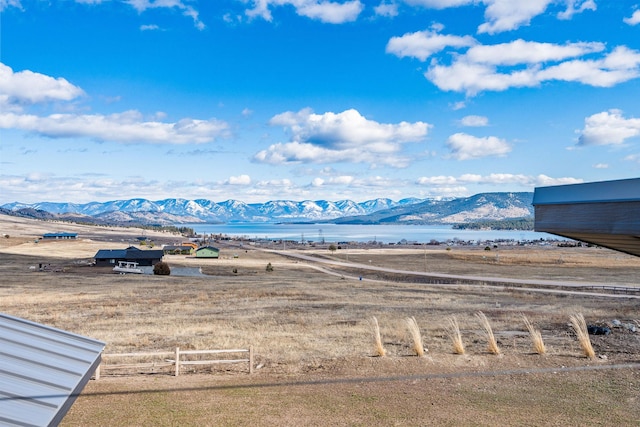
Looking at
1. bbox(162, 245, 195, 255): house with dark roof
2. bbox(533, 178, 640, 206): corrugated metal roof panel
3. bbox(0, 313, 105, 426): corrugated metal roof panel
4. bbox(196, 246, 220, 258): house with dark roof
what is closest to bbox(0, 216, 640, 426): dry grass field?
bbox(0, 313, 105, 426): corrugated metal roof panel

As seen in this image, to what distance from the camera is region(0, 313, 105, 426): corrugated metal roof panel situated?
4355mm

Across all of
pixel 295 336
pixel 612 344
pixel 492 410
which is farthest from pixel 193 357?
pixel 612 344

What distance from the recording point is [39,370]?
16.9 ft

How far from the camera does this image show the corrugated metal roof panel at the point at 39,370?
14.3ft

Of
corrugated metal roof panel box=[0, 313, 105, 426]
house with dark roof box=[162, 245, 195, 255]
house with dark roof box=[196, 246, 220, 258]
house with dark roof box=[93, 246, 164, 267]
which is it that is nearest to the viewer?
corrugated metal roof panel box=[0, 313, 105, 426]

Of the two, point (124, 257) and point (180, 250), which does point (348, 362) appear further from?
point (180, 250)

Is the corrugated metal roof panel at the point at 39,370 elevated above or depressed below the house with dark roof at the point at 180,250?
above


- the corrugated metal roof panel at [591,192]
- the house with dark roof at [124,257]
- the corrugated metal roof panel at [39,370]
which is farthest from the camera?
the house with dark roof at [124,257]

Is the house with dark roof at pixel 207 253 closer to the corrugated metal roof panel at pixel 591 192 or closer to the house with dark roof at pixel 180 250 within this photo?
the house with dark roof at pixel 180 250

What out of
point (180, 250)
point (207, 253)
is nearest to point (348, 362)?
point (207, 253)

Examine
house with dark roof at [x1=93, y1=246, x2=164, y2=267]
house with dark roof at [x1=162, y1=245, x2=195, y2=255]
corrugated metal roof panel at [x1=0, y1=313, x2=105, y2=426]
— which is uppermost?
corrugated metal roof panel at [x1=0, y1=313, x2=105, y2=426]

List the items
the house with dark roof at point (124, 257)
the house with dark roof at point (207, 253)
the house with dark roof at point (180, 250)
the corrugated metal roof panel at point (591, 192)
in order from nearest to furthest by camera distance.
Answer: the corrugated metal roof panel at point (591, 192)
the house with dark roof at point (124, 257)
the house with dark roof at point (207, 253)
the house with dark roof at point (180, 250)

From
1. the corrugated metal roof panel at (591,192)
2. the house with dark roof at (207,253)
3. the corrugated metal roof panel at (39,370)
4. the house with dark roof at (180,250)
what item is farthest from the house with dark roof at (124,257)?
the corrugated metal roof panel at (591,192)

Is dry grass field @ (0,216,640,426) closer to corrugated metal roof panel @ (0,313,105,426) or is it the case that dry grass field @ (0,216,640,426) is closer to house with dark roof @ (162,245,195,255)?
corrugated metal roof panel @ (0,313,105,426)
